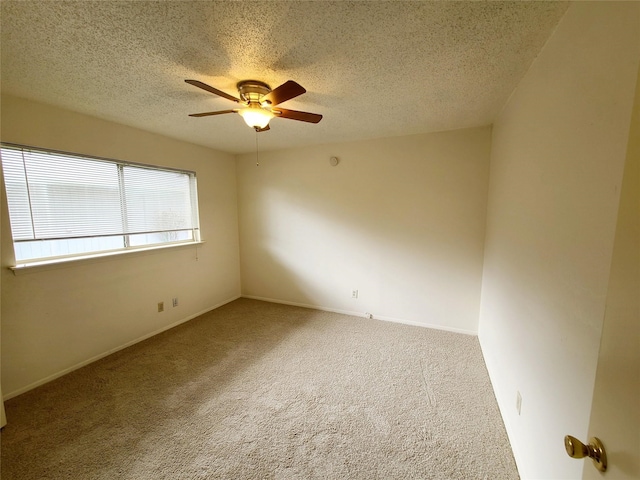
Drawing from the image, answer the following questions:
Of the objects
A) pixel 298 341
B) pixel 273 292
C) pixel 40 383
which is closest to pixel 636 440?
pixel 298 341

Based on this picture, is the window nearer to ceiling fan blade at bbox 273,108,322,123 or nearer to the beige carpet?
the beige carpet

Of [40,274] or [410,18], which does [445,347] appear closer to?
[410,18]

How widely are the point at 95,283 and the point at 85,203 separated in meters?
0.77

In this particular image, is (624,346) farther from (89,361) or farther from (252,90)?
(89,361)

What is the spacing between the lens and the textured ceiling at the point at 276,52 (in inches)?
45.4

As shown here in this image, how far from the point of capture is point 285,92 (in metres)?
1.53

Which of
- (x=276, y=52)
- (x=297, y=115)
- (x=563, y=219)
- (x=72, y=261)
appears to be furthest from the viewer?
(x=72, y=261)

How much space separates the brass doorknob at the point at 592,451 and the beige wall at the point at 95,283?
328 cm

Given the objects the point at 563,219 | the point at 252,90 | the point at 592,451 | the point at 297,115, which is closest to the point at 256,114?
the point at 252,90

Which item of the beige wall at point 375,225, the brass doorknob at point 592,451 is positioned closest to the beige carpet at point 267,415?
the beige wall at point 375,225

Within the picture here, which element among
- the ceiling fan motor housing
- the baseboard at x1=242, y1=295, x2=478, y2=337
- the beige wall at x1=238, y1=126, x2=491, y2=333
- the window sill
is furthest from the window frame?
the ceiling fan motor housing

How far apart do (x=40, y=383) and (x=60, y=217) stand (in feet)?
4.64

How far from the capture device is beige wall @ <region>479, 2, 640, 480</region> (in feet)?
2.58

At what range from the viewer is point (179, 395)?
2051 mm
